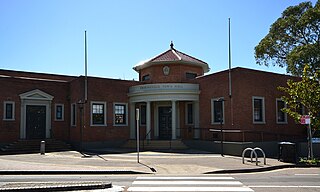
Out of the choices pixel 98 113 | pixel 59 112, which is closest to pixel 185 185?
pixel 98 113

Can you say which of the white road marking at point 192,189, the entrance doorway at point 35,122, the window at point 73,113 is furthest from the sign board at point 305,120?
the entrance doorway at point 35,122

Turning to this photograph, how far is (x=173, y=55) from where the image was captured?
29.9 metres

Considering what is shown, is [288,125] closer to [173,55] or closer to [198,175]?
[173,55]

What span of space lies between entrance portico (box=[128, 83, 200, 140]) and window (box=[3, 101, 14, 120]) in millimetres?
8799

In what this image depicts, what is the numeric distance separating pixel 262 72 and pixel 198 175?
1284cm

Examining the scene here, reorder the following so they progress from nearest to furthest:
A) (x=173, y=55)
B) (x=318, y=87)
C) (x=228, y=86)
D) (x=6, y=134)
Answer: (x=318, y=87) < (x=228, y=86) < (x=6, y=134) < (x=173, y=55)

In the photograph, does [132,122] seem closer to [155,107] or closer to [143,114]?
[143,114]

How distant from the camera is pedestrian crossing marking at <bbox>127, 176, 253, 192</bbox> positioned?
9.33 metres

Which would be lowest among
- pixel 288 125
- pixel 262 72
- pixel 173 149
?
pixel 173 149

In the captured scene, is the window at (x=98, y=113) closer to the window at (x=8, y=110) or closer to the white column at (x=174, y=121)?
the white column at (x=174, y=121)

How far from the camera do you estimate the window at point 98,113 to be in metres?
25.0

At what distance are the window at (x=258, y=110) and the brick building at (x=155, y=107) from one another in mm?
66

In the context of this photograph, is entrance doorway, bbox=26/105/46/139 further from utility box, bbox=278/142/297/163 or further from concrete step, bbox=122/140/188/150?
utility box, bbox=278/142/297/163

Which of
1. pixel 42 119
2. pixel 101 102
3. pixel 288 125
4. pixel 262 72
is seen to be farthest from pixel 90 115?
pixel 288 125
